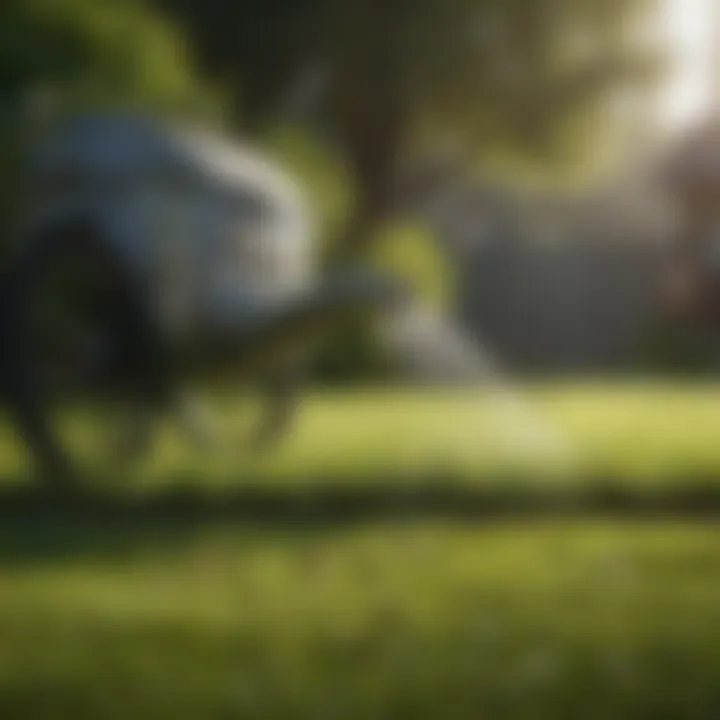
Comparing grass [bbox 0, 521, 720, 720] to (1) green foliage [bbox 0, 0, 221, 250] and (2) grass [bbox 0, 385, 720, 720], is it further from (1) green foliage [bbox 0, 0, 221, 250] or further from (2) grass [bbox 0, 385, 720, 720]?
(1) green foliage [bbox 0, 0, 221, 250]

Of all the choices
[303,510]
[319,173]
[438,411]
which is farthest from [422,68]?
[303,510]

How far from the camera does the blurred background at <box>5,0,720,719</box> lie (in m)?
1.50

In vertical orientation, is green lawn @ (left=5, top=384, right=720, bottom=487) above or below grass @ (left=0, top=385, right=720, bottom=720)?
above

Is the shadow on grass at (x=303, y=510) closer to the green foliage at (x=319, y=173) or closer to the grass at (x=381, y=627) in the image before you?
the grass at (x=381, y=627)

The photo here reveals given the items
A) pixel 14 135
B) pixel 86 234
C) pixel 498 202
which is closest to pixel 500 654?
pixel 498 202

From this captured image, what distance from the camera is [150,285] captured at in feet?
5.03

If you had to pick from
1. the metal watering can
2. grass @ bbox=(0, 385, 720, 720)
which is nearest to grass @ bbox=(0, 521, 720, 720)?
grass @ bbox=(0, 385, 720, 720)

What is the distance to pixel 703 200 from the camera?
1514 mm

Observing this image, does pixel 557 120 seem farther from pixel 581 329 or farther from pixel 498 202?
pixel 581 329

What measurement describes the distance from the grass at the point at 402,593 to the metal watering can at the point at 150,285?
0.08 m

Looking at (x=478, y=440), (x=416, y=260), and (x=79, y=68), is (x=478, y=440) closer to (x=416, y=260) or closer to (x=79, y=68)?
(x=416, y=260)

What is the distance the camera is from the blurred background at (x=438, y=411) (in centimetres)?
150

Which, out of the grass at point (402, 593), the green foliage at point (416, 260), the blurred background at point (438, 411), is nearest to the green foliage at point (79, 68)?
the blurred background at point (438, 411)

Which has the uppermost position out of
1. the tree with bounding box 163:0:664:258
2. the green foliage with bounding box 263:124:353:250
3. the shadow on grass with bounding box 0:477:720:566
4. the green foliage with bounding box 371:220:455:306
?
the tree with bounding box 163:0:664:258
